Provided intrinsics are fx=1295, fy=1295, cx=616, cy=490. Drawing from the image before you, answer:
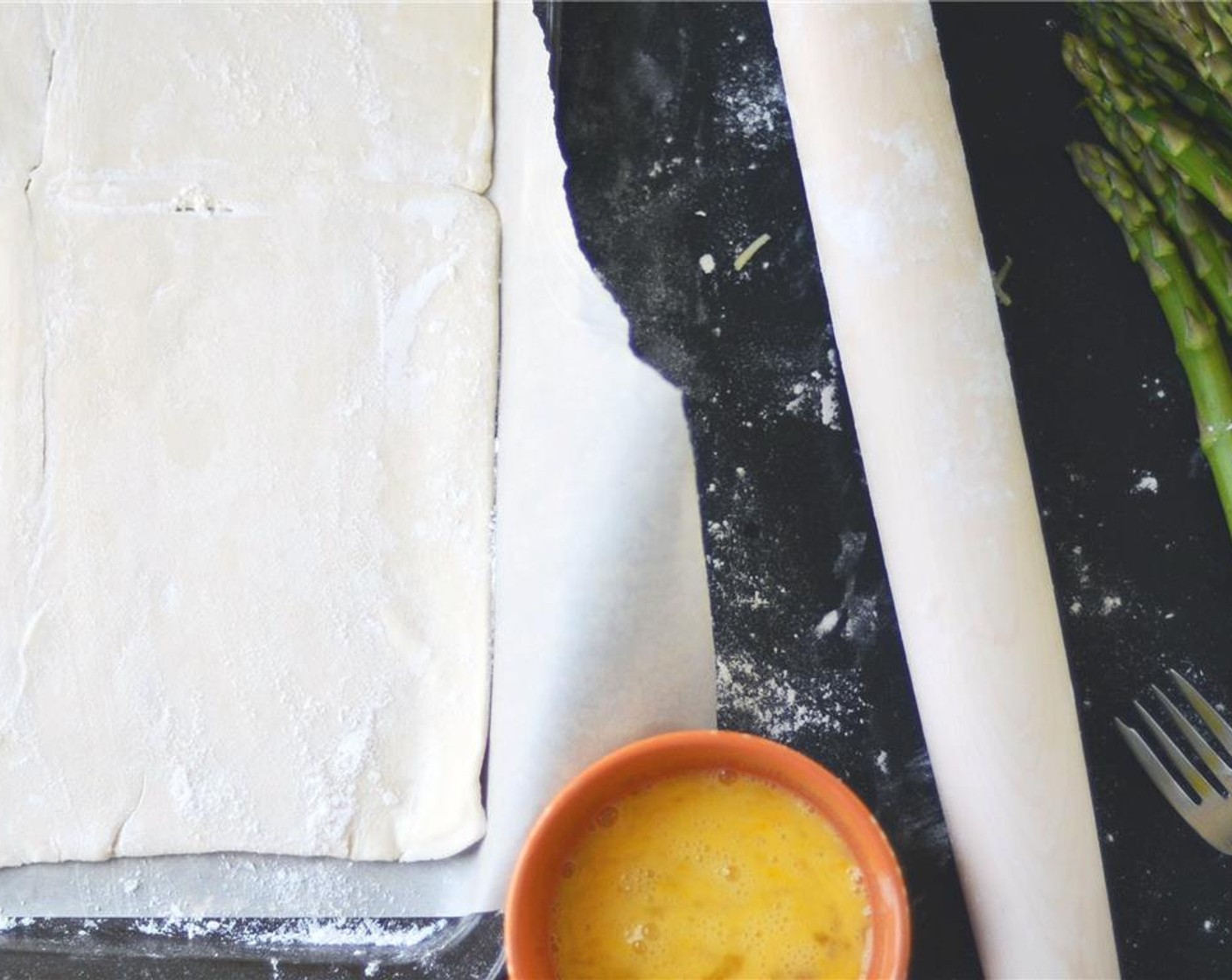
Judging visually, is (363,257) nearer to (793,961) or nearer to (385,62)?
(385,62)

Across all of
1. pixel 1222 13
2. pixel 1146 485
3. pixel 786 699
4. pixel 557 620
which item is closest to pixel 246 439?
pixel 557 620

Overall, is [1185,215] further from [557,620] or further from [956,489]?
[557,620]

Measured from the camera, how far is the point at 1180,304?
1218 millimetres

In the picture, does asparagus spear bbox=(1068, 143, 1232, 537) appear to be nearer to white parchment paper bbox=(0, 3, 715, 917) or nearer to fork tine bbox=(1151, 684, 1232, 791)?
fork tine bbox=(1151, 684, 1232, 791)

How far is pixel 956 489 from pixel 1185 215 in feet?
1.30

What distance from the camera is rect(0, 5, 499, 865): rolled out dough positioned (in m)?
1.09

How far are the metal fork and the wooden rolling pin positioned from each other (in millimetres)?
118

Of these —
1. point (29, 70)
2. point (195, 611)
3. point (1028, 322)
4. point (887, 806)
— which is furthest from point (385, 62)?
point (887, 806)

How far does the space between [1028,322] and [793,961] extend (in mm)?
633

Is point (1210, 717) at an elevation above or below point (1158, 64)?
below

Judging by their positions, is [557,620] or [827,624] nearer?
[557,620]

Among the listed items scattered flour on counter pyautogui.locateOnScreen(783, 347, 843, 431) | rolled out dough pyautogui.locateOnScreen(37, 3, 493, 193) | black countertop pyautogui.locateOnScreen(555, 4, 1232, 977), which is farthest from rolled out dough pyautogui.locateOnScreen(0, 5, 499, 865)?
scattered flour on counter pyautogui.locateOnScreen(783, 347, 843, 431)

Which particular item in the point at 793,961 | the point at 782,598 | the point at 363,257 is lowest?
the point at 793,961

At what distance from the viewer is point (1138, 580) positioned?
47.5 inches
